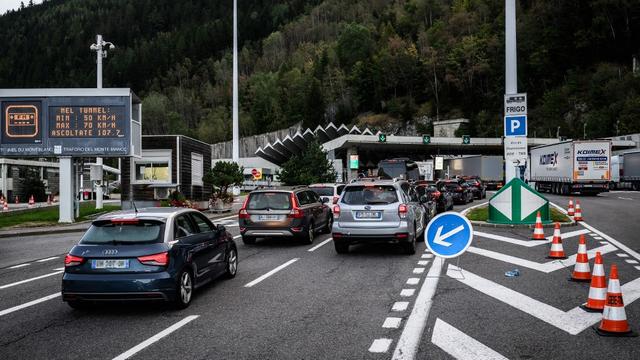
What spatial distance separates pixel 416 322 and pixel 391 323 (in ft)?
1.03

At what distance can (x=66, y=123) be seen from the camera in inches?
981

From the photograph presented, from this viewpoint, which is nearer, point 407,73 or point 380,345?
point 380,345

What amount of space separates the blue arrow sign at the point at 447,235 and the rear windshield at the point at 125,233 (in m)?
4.58

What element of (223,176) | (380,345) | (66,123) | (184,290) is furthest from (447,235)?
(223,176)

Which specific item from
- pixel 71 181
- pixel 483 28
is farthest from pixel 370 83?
pixel 71 181

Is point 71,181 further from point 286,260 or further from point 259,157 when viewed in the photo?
point 259,157

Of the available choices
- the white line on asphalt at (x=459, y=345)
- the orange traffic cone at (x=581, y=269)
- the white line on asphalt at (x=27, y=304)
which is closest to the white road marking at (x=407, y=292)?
the white line on asphalt at (x=459, y=345)

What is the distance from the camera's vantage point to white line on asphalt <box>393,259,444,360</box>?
6.07 m

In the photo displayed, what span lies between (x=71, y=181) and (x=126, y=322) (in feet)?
64.2

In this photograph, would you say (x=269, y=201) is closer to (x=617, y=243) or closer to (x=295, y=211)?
(x=295, y=211)

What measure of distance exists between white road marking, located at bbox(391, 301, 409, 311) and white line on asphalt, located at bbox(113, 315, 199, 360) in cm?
267

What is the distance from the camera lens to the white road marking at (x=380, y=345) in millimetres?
6137

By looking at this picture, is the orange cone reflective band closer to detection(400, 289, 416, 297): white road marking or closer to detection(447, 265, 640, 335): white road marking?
detection(447, 265, 640, 335): white road marking

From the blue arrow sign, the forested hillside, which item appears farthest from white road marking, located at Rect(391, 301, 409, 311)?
the forested hillside
